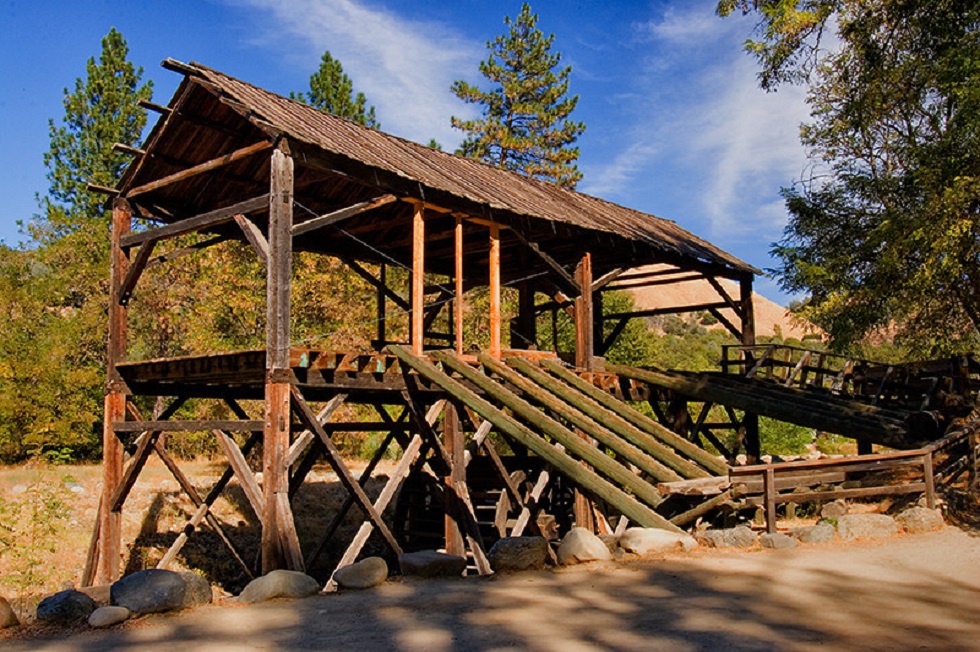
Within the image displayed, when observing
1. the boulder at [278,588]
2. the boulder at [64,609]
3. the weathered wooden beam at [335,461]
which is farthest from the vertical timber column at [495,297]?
the boulder at [64,609]

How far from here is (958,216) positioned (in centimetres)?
1327

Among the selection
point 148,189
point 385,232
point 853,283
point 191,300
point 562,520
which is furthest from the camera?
point 191,300

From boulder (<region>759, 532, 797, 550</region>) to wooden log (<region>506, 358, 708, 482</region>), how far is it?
97 centimetres

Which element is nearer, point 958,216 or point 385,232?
point 958,216

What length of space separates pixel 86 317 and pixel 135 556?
11.1 meters

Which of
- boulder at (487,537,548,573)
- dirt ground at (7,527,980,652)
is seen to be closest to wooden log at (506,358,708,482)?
dirt ground at (7,527,980,652)

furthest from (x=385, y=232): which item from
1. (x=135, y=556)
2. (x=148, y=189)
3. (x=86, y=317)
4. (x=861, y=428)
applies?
(x=86, y=317)

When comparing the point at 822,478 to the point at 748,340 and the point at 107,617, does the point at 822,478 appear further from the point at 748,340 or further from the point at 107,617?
the point at 107,617

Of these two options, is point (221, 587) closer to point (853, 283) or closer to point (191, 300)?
point (191, 300)

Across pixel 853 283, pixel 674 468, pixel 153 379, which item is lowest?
pixel 674 468

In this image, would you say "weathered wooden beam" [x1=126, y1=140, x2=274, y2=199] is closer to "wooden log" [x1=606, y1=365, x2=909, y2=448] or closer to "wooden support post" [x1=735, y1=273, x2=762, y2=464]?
"wooden log" [x1=606, y1=365, x2=909, y2=448]

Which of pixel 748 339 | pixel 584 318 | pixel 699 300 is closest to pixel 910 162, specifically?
pixel 748 339

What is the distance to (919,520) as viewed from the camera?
10.7 m

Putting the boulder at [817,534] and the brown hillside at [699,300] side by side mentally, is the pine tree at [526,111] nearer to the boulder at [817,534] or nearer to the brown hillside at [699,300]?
the boulder at [817,534]
